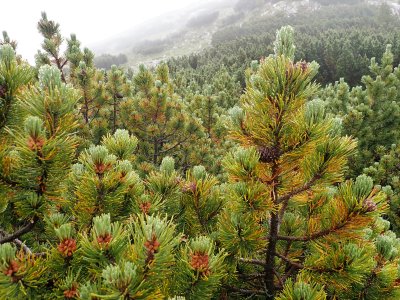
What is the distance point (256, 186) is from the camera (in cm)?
183

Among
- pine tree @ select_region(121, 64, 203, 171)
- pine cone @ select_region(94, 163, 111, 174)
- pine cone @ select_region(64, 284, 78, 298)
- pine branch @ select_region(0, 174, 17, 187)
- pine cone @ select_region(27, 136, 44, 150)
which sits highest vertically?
pine cone @ select_region(27, 136, 44, 150)

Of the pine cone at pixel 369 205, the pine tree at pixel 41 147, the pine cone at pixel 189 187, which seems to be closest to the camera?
the pine tree at pixel 41 147

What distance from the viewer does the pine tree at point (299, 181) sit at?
5.74ft

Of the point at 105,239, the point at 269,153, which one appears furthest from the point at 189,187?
the point at 105,239

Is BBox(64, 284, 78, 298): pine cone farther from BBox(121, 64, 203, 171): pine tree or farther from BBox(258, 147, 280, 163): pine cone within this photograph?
BBox(121, 64, 203, 171): pine tree

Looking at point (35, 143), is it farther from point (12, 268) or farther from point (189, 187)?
point (189, 187)

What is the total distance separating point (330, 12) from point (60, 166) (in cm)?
6527

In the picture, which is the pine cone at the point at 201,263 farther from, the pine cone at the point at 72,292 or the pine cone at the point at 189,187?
the pine cone at the point at 189,187

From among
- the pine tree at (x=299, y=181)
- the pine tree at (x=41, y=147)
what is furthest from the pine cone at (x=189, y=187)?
the pine tree at (x=41, y=147)

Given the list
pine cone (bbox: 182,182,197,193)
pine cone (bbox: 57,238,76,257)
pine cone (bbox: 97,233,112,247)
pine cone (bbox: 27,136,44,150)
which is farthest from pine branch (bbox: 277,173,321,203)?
pine cone (bbox: 27,136,44,150)

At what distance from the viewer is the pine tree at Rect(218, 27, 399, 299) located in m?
1.75

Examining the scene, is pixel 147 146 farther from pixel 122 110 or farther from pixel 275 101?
pixel 275 101

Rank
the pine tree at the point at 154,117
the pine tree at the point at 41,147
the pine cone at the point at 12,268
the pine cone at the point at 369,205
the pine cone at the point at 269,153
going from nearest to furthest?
1. the pine cone at the point at 12,268
2. the pine tree at the point at 41,147
3. the pine cone at the point at 369,205
4. the pine cone at the point at 269,153
5. the pine tree at the point at 154,117

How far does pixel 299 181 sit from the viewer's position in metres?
1.95
